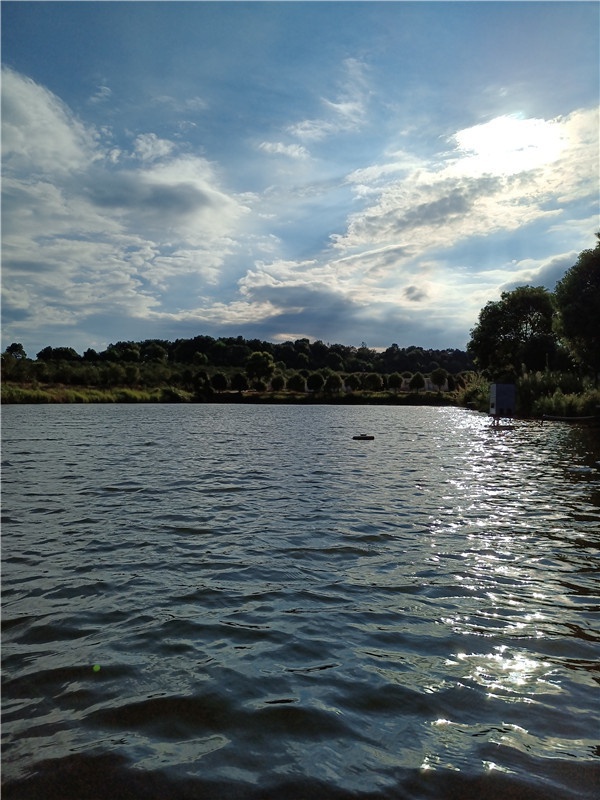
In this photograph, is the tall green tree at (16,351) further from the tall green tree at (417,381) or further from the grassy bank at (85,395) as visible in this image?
the tall green tree at (417,381)

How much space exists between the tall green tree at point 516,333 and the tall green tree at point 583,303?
98.2 ft

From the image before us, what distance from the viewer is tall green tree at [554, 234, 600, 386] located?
43.7m

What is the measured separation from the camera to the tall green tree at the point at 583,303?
143 ft

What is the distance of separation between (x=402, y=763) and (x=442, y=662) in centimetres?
151

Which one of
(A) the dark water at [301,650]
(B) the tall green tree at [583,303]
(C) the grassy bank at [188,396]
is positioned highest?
(B) the tall green tree at [583,303]

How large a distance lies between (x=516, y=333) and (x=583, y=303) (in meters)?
36.4

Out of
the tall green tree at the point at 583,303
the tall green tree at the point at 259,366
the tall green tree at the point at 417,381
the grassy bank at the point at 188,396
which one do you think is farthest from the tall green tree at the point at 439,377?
the tall green tree at the point at 583,303

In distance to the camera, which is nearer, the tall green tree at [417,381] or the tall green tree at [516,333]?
the tall green tree at [516,333]

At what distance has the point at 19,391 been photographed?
100812 millimetres

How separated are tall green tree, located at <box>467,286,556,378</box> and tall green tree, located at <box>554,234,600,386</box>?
98.2ft

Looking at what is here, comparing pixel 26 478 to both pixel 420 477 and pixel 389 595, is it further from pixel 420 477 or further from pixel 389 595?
pixel 389 595

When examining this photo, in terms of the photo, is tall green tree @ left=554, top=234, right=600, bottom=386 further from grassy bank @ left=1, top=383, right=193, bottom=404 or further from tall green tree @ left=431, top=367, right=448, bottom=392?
tall green tree @ left=431, top=367, right=448, bottom=392

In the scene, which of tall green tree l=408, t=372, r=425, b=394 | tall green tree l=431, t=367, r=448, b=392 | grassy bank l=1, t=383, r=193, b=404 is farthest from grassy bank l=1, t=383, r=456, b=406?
tall green tree l=431, t=367, r=448, b=392

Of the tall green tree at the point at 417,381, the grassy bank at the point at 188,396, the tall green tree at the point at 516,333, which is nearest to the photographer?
the tall green tree at the point at 516,333
